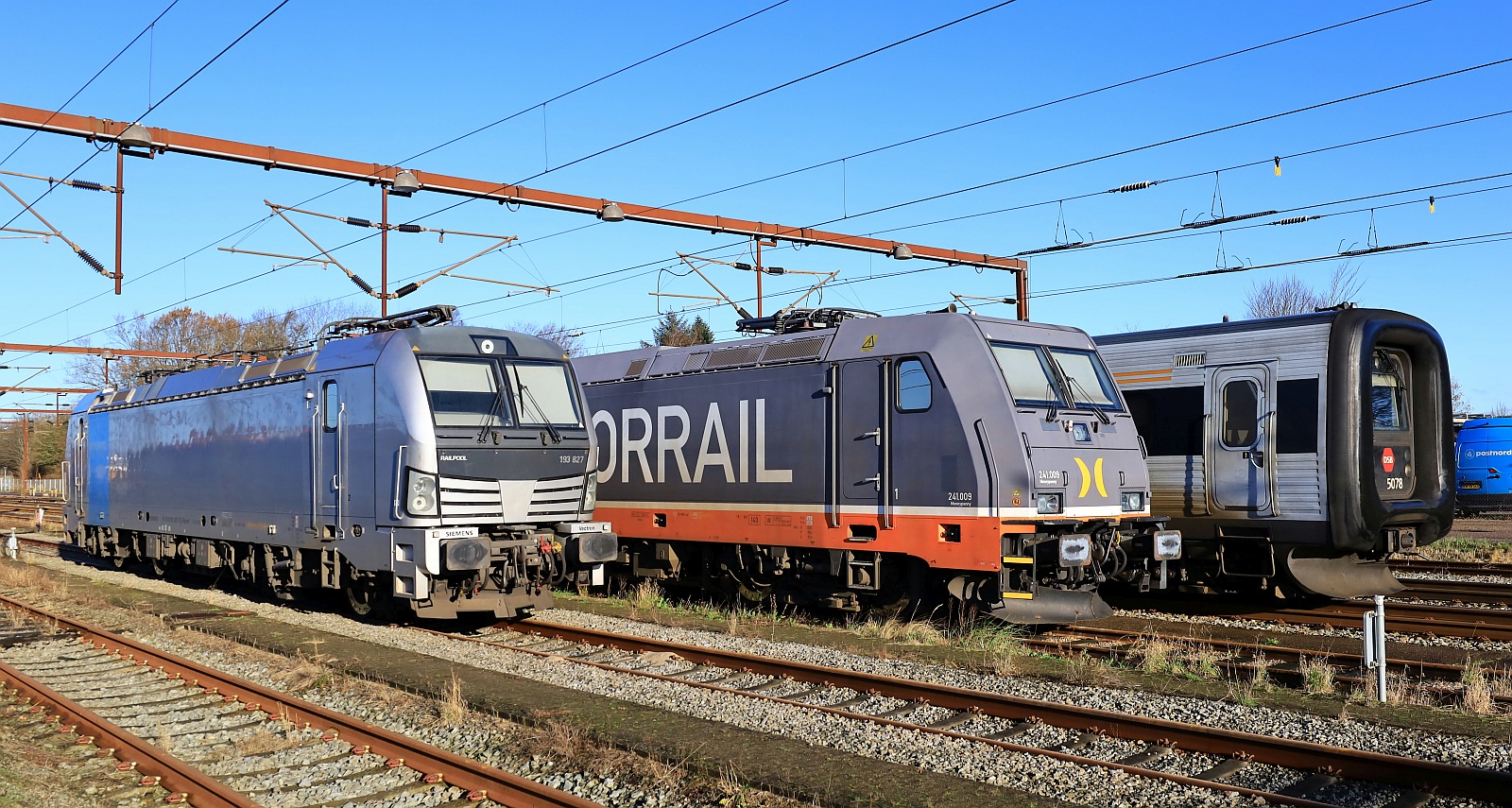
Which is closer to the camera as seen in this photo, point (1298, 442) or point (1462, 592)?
point (1298, 442)

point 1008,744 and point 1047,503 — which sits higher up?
point 1047,503

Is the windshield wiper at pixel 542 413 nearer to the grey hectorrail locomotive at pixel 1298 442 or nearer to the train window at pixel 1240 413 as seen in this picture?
the grey hectorrail locomotive at pixel 1298 442

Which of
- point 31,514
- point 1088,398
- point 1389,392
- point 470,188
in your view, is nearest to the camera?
point 1088,398

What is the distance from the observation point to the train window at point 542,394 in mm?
13438

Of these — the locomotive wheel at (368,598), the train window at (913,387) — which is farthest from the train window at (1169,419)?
the locomotive wheel at (368,598)

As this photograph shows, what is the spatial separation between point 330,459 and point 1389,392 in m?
13.2

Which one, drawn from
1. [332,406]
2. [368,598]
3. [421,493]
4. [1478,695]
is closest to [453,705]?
[421,493]

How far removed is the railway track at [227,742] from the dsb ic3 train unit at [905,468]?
6.19m

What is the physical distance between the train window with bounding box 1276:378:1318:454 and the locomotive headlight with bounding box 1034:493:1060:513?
3895 millimetres

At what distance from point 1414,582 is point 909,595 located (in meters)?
8.63

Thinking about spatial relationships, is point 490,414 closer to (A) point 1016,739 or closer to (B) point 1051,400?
(B) point 1051,400

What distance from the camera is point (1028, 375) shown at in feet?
41.1

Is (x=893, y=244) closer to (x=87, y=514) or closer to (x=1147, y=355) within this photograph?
(x=1147, y=355)

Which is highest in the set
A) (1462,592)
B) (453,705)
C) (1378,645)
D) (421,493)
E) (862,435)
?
(862,435)
